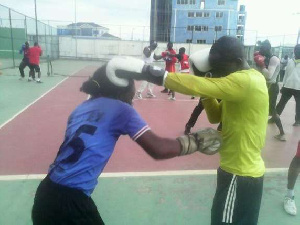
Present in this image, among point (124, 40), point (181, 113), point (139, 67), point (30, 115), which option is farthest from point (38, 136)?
point (124, 40)

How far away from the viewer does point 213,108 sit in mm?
2186

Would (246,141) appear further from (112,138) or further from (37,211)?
(37,211)

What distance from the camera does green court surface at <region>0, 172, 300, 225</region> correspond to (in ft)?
9.80

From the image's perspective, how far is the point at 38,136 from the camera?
5.46 m

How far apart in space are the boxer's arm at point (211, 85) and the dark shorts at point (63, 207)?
79 centimetres

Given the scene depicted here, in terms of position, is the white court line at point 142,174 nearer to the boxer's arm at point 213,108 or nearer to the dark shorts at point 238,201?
the boxer's arm at point 213,108

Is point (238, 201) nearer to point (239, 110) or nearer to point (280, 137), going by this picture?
point (239, 110)

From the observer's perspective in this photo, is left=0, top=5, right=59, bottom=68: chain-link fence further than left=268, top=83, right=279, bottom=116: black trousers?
Yes

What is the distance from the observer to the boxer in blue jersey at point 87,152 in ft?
5.44

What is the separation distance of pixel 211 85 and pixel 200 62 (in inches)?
15.1

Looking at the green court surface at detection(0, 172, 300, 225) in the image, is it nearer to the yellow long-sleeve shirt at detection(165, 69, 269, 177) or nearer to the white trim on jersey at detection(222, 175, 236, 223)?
the white trim on jersey at detection(222, 175, 236, 223)

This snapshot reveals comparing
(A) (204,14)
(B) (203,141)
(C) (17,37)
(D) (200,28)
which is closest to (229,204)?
(B) (203,141)

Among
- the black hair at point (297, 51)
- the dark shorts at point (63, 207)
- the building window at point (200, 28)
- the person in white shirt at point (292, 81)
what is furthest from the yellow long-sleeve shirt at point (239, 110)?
the building window at point (200, 28)

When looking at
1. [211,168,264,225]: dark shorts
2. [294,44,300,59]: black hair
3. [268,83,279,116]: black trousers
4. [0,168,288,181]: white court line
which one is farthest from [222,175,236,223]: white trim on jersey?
[294,44,300,59]: black hair
